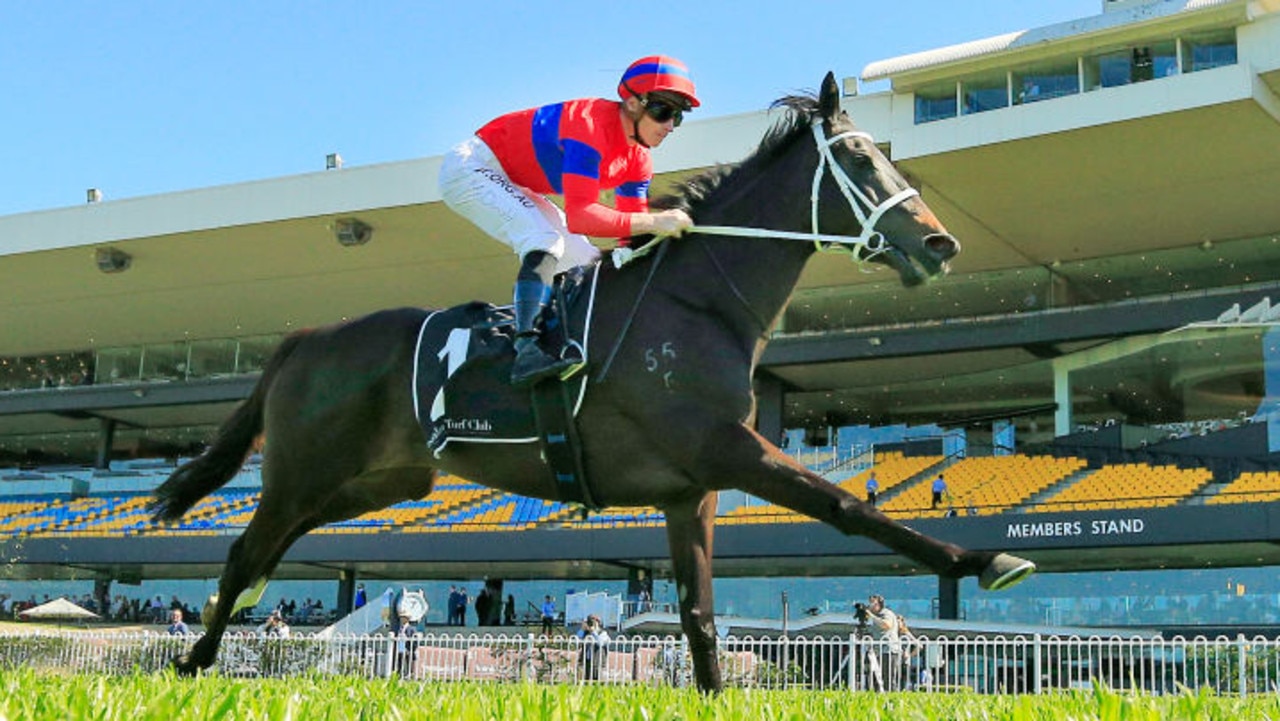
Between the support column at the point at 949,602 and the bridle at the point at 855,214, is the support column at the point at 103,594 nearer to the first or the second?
the support column at the point at 949,602

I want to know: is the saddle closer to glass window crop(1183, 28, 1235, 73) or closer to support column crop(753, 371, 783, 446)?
glass window crop(1183, 28, 1235, 73)

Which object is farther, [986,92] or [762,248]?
[986,92]

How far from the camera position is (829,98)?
557 cm

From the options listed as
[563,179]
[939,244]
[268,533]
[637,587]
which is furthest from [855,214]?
[637,587]

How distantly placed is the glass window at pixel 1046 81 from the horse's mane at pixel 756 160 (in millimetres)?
19629

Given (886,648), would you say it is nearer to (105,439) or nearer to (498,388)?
(498,388)

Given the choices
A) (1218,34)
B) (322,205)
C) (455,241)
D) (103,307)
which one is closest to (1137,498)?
(1218,34)

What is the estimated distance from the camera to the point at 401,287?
111ft

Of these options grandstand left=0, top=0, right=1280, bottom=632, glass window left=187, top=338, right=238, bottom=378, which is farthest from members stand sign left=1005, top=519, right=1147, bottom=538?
glass window left=187, top=338, right=238, bottom=378

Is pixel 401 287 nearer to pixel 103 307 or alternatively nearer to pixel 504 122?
pixel 103 307

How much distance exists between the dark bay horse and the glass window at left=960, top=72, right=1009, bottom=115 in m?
20.1

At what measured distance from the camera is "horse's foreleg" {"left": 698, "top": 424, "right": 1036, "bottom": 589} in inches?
177

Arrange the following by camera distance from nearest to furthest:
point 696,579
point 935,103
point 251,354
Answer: point 696,579 < point 935,103 < point 251,354

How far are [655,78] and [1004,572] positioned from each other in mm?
2540
